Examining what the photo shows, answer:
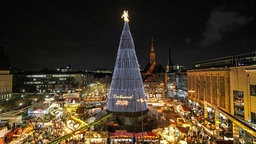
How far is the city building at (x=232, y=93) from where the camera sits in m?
22.2

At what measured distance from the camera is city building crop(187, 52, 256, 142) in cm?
2225

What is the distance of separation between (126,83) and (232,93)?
1835cm

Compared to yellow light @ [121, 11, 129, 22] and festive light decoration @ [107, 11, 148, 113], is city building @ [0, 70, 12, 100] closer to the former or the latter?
festive light decoration @ [107, 11, 148, 113]

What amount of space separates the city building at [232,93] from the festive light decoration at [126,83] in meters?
10.8

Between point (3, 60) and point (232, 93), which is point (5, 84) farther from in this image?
point (232, 93)

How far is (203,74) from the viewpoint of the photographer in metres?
41.1

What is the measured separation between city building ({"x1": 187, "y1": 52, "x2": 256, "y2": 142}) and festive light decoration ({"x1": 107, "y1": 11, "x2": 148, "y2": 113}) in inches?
425

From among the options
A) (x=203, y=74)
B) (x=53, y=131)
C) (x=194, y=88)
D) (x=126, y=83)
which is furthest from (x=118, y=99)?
(x=194, y=88)

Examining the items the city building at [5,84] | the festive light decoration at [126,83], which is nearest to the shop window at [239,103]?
the festive light decoration at [126,83]

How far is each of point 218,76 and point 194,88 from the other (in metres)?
15.5

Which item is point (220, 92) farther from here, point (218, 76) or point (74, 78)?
point (74, 78)

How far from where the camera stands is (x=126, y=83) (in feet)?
75.6

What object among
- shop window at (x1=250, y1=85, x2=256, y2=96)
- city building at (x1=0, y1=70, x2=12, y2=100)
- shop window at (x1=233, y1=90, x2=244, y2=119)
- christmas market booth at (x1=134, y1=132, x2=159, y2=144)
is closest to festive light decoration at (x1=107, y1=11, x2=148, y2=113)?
christmas market booth at (x1=134, y1=132, x2=159, y2=144)

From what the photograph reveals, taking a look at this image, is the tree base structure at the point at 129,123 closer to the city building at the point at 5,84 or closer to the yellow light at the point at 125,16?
the yellow light at the point at 125,16
